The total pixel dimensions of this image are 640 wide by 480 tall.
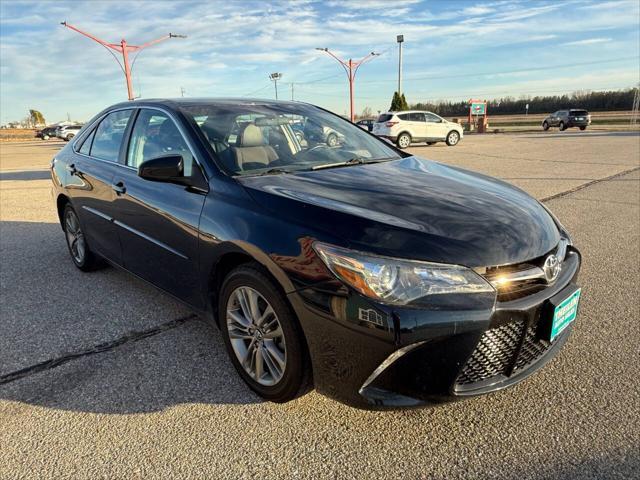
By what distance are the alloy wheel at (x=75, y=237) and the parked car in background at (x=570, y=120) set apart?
3991 centimetres

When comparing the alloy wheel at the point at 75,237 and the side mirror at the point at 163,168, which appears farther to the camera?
the alloy wheel at the point at 75,237

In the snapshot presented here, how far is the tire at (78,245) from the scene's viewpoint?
15.0 feet

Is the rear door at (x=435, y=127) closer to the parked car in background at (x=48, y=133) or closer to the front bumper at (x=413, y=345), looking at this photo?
the front bumper at (x=413, y=345)

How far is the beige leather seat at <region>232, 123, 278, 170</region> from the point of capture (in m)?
2.94

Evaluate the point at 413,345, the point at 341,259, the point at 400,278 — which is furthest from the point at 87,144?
the point at 413,345

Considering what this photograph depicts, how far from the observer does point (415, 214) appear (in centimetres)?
232

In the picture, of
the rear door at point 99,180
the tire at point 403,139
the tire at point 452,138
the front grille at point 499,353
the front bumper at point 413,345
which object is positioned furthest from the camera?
the tire at point 452,138

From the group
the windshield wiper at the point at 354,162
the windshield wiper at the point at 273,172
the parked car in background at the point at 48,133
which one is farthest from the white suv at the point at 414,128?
the parked car in background at the point at 48,133

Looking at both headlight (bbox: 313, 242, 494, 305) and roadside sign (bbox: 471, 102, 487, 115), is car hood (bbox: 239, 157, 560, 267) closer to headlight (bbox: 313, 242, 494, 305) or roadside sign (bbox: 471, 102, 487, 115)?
headlight (bbox: 313, 242, 494, 305)

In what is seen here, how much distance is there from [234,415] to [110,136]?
8.93 feet

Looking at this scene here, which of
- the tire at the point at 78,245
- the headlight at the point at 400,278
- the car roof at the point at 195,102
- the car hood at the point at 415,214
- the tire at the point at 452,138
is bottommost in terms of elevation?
the tire at the point at 452,138

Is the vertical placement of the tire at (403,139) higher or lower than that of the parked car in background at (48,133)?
lower

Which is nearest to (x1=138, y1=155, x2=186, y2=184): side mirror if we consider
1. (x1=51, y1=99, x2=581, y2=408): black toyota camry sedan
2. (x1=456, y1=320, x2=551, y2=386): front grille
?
(x1=51, y1=99, x2=581, y2=408): black toyota camry sedan

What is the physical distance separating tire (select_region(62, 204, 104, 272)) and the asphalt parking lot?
2.35ft
